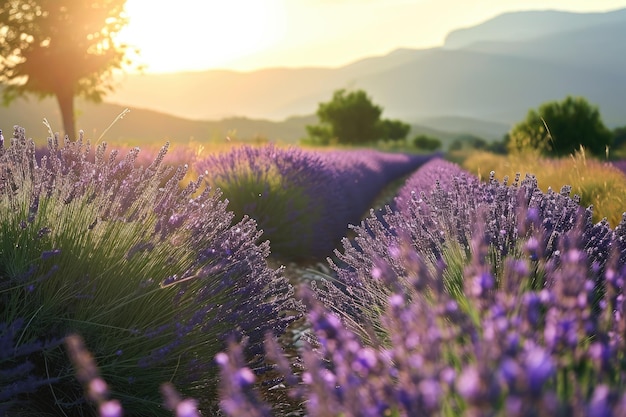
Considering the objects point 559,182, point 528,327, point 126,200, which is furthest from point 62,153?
point 559,182

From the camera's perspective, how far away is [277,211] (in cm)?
593

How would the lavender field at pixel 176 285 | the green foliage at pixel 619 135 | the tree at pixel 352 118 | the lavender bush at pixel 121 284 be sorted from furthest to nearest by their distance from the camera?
the tree at pixel 352 118
the green foliage at pixel 619 135
the lavender bush at pixel 121 284
the lavender field at pixel 176 285

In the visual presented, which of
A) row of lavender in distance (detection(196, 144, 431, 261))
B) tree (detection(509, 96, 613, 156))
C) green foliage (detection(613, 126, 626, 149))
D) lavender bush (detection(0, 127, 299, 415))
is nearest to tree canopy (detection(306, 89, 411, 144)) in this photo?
green foliage (detection(613, 126, 626, 149))

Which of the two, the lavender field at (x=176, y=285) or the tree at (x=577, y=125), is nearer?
the lavender field at (x=176, y=285)

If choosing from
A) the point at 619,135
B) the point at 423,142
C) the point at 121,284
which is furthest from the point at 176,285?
the point at 423,142

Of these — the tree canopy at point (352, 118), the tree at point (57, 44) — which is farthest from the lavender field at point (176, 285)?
the tree canopy at point (352, 118)

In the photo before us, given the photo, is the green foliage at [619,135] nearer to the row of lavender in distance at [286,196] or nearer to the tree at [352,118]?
the tree at [352,118]

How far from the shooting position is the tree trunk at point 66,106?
20609 mm

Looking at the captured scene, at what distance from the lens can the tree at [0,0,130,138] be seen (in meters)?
19.3

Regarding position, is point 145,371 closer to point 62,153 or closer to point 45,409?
point 45,409

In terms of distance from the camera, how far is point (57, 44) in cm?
1980

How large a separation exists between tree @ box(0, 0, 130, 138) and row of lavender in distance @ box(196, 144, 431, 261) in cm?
1475

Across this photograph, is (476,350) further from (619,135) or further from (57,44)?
(619,135)

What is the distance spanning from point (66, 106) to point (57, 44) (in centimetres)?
219
